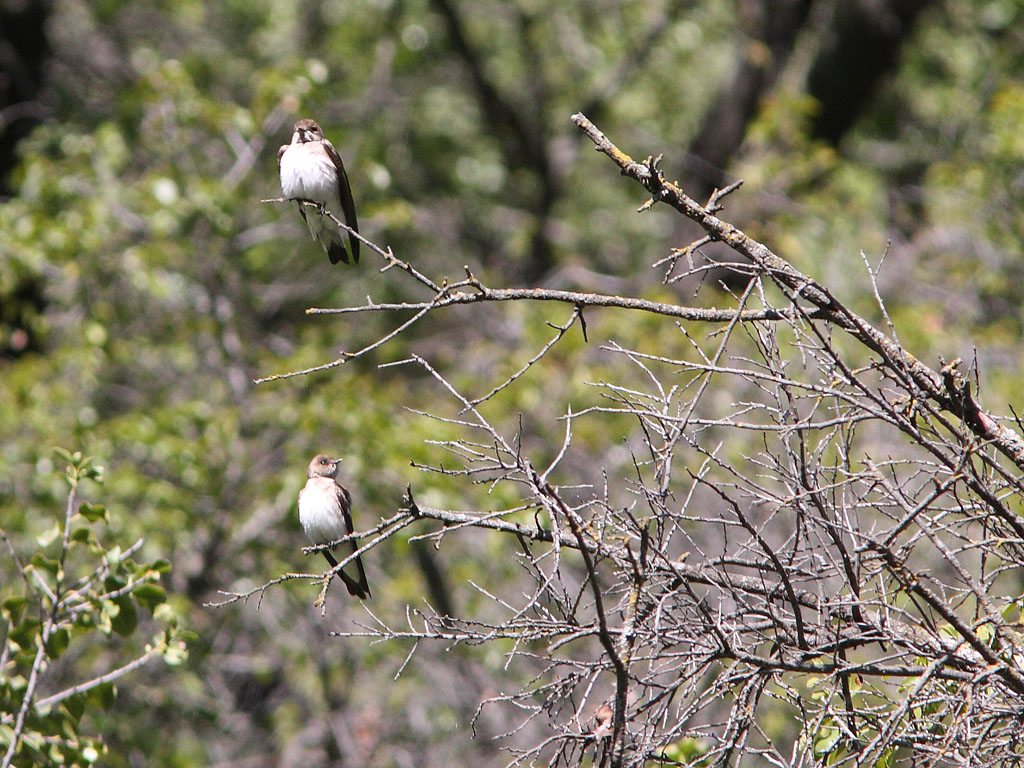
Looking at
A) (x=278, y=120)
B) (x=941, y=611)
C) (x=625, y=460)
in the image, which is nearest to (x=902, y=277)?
(x=625, y=460)

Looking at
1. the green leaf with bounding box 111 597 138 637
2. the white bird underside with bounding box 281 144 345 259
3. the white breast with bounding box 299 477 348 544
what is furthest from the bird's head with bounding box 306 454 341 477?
the green leaf with bounding box 111 597 138 637

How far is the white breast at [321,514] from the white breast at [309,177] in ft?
4.83

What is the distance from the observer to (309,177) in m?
5.20

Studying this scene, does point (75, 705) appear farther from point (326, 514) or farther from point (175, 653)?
point (326, 514)

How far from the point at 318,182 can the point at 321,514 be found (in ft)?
5.23

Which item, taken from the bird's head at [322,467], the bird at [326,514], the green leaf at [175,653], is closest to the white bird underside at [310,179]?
the bird at [326,514]

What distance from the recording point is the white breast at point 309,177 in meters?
5.20

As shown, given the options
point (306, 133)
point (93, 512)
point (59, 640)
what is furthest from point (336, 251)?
point (59, 640)

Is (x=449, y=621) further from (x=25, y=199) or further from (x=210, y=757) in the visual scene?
(x=210, y=757)

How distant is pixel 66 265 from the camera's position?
8336mm

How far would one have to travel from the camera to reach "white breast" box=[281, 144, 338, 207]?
205 inches

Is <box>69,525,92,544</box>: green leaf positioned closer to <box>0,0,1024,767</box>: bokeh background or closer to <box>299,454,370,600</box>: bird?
<box>299,454,370,600</box>: bird

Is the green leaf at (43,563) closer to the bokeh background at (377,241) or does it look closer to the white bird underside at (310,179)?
the bokeh background at (377,241)

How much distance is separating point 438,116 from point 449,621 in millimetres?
10388
